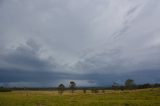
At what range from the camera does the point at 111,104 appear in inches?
2783

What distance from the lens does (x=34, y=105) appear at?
7212 cm

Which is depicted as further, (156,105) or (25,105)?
(25,105)

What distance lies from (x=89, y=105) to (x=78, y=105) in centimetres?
272

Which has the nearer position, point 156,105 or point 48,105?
point 156,105

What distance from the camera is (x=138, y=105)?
67750 mm

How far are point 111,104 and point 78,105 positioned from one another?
26.9 feet

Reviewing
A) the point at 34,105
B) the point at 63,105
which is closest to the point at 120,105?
the point at 63,105

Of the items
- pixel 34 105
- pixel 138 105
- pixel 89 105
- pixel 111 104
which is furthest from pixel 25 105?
pixel 138 105

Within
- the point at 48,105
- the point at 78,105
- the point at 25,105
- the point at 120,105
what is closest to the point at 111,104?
the point at 120,105

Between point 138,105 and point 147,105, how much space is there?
2.11m

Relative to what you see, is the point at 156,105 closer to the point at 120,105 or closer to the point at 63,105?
the point at 120,105

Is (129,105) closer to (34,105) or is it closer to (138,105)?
(138,105)

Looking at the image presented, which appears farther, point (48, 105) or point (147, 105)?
point (48, 105)

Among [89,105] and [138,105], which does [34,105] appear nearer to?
[89,105]
